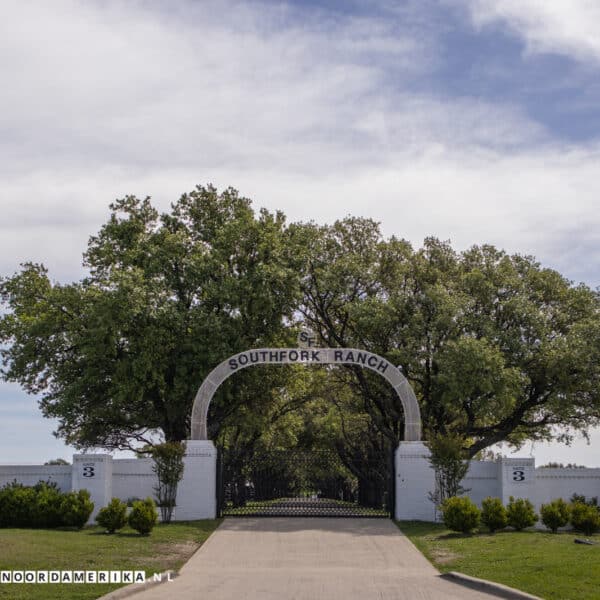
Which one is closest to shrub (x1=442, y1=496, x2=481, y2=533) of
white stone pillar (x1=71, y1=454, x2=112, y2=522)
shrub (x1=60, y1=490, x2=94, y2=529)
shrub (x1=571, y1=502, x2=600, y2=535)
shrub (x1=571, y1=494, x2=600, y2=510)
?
shrub (x1=571, y1=502, x2=600, y2=535)

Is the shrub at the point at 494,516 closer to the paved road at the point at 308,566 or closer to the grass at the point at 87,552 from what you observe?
the paved road at the point at 308,566

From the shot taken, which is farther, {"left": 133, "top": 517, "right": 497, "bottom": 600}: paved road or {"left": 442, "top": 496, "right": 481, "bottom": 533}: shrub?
{"left": 442, "top": 496, "right": 481, "bottom": 533}: shrub

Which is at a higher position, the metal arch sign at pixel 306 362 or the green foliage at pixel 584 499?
the metal arch sign at pixel 306 362

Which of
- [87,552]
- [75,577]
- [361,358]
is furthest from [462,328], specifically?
[75,577]

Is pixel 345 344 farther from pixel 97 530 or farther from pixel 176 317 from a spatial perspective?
pixel 97 530

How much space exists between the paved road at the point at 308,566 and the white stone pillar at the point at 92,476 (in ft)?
11.9

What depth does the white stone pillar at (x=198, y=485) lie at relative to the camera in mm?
26828

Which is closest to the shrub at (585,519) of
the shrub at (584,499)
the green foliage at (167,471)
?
the shrub at (584,499)

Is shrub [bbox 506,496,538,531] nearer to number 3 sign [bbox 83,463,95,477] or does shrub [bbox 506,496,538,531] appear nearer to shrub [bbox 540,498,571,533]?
shrub [bbox 540,498,571,533]

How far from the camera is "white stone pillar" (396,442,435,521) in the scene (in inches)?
1059

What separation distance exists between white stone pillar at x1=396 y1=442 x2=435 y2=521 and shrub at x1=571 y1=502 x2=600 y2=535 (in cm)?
506

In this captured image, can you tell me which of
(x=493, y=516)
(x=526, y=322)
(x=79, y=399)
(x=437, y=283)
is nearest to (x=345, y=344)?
(x=437, y=283)

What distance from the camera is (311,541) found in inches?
865

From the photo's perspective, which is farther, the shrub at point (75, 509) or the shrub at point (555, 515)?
the shrub at point (75, 509)
